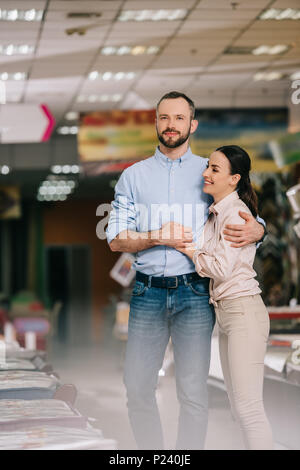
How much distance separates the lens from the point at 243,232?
9.73 ft

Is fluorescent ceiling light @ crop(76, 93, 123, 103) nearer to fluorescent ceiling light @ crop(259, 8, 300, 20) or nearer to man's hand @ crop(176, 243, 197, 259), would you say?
fluorescent ceiling light @ crop(259, 8, 300, 20)

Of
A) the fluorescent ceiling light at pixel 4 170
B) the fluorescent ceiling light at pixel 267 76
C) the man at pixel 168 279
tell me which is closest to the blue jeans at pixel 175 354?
the man at pixel 168 279

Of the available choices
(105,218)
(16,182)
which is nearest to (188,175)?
(105,218)

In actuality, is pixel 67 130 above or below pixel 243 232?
above

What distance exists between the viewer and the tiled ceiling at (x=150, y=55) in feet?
19.8

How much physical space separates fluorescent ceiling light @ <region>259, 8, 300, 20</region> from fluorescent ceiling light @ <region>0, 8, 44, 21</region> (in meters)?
1.89

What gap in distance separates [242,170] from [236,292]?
1.67 ft

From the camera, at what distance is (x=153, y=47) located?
23.8ft

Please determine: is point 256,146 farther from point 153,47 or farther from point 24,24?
point 24,24

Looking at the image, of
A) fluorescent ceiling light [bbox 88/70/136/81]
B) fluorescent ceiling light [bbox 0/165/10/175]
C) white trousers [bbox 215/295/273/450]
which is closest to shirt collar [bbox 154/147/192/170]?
white trousers [bbox 215/295/273/450]

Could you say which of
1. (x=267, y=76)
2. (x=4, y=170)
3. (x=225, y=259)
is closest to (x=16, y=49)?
(x=267, y=76)

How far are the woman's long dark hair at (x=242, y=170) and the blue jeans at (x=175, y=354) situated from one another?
1.24 ft

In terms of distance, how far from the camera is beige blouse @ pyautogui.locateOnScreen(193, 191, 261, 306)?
9.62 feet

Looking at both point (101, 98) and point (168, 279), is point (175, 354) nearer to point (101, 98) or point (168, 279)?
point (168, 279)
